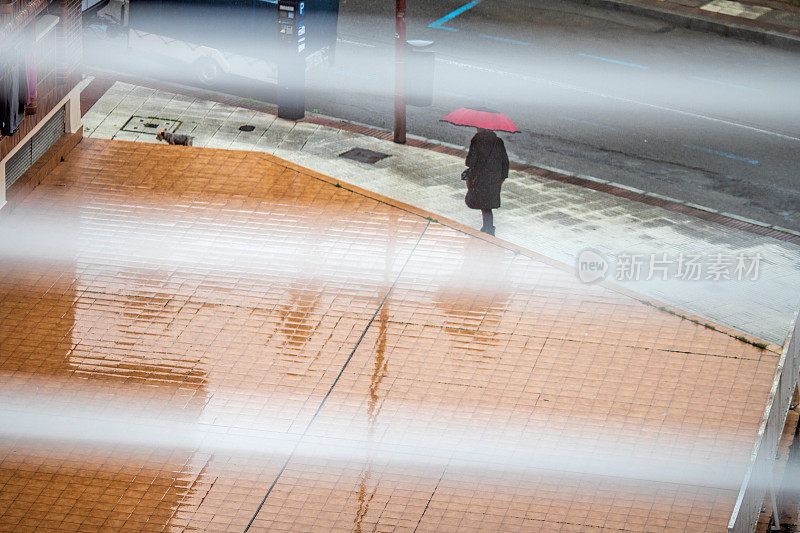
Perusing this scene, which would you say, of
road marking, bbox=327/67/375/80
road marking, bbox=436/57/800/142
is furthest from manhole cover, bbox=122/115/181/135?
road marking, bbox=436/57/800/142

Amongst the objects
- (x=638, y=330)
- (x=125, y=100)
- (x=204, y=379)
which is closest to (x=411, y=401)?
(x=204, y=379)

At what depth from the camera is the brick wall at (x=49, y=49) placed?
9609mm

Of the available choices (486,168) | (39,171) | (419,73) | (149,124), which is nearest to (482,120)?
(486,168)

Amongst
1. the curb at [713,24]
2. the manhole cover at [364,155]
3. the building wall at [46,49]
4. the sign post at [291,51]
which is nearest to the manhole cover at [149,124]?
the sign post at [291,51]

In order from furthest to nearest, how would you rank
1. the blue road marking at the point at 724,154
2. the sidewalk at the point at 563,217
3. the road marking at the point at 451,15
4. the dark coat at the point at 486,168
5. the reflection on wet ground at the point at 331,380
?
the road marking at the point at 451,15 → the blue road marking at the point at 724,154 → the dark coat at the point at 486,168 → the sidewalk at the point at 563,217 → the reflection on wet ground at the point at 331,380

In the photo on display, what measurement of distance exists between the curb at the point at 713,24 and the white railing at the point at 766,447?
1856 centimetres

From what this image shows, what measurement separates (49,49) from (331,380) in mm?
5446

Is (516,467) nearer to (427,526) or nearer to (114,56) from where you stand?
(427,526)

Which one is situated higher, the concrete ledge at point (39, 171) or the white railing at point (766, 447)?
the white railing at point (766, 447)

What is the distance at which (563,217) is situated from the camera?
14.0 metres

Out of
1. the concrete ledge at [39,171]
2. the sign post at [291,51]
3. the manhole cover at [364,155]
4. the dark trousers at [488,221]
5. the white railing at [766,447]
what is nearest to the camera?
the white railing at [766,447]

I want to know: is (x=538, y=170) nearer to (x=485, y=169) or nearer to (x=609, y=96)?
(x=485, y=169)

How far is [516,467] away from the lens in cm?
711

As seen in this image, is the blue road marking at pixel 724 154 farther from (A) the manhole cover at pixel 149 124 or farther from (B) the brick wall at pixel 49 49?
(B) the brick wall at pixel 49 49
